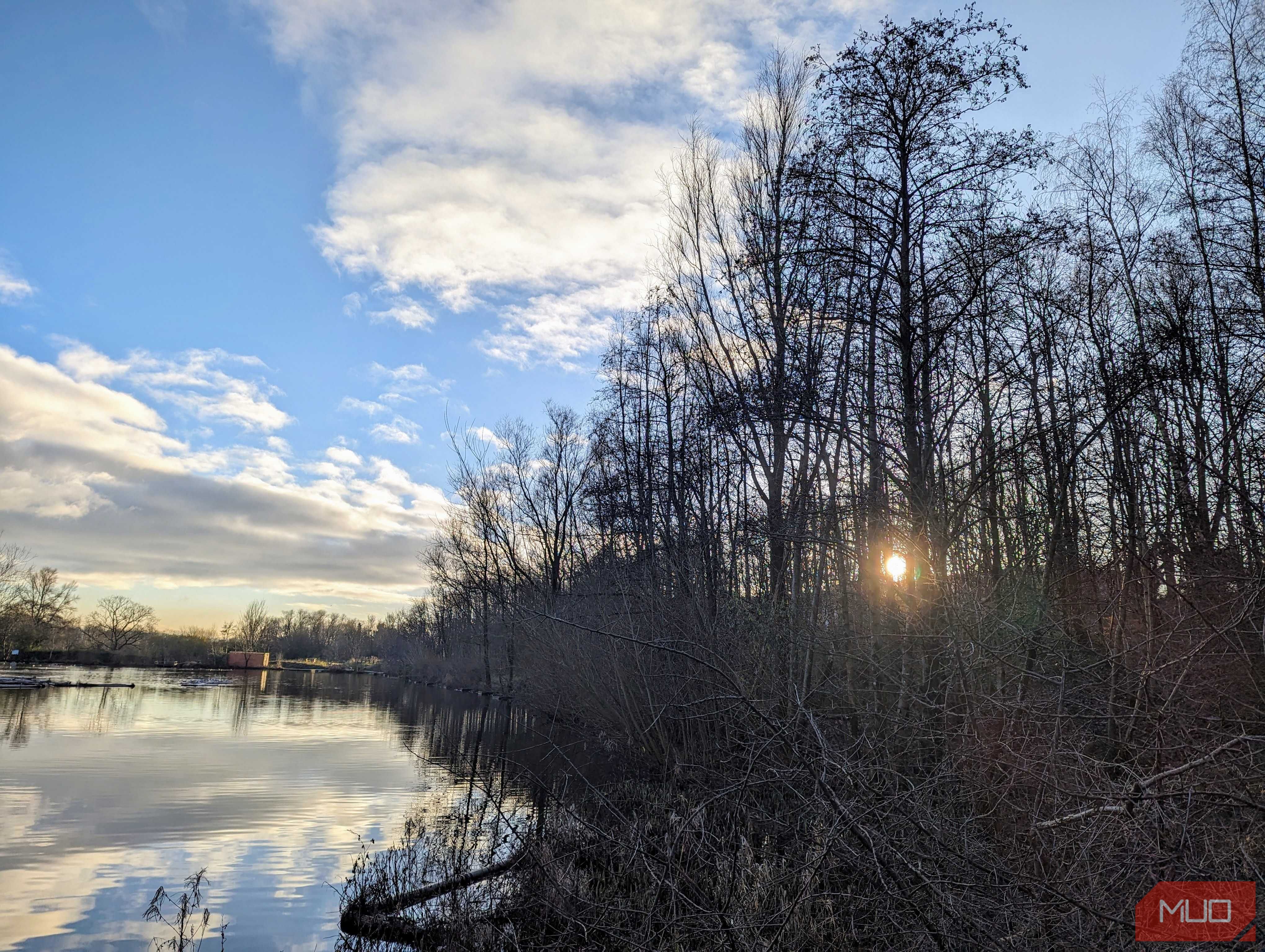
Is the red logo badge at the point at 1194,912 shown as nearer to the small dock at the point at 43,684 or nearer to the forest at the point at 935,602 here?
the forest at the point at 935,602

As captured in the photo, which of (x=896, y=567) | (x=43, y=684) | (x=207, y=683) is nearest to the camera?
(x=896, y=567)

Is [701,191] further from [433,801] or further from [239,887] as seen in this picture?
[239,887]

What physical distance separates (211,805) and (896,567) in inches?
476

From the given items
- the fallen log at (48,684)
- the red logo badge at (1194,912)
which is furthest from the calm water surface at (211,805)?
the fallen log at (48,684)

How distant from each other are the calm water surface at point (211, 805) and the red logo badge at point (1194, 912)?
6723mm

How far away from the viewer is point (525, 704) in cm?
2950

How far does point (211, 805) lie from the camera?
43.4ft

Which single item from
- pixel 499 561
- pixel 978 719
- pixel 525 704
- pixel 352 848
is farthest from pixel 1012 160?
pixel 499 561

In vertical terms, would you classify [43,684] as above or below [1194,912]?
below

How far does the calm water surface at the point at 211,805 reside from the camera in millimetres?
7973

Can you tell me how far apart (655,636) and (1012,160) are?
8.68 meters

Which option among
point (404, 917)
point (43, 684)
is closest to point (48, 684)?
point (43, 684)

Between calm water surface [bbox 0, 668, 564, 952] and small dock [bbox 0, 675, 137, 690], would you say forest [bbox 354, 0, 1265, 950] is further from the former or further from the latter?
small dock [bbox 0, 675, 137, 690]

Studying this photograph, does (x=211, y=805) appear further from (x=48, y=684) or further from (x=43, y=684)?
(x=48, y=684)
